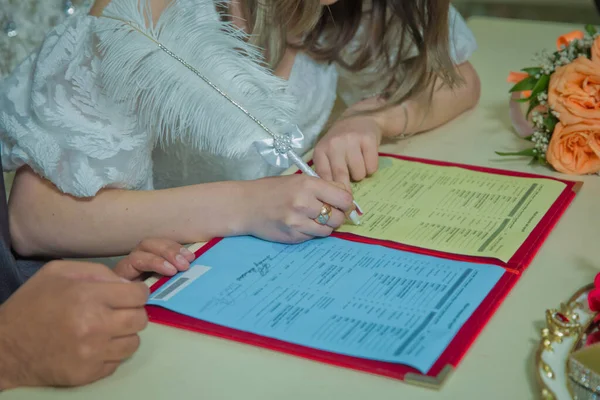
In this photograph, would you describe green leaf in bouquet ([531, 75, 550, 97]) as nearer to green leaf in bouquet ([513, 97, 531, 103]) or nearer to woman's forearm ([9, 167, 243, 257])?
green leaf in bouquet ([513, 97, 531, 103])

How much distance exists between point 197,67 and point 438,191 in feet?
1.34

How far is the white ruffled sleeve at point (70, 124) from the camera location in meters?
1.18

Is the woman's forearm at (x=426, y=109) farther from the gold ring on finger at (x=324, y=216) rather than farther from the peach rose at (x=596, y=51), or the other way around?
the gold ring on finger at (x=324, y=216)

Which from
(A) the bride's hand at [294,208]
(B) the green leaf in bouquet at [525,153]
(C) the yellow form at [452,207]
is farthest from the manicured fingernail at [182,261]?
(B) the green leaf in bouquet at [525,153]

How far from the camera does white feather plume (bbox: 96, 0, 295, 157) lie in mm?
1162

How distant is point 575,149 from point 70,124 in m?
0.78

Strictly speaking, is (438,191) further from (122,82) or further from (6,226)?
(6,226)

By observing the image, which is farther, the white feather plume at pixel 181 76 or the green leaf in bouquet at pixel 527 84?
the green leaf in bouquet at pixel 527 84

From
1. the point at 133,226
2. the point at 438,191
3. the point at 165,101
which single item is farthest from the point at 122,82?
the point at 438,191

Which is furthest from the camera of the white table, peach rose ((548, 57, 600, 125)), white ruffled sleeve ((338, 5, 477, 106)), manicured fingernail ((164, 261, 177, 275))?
white ruffled sleeve ((338, 5, 477, 106))

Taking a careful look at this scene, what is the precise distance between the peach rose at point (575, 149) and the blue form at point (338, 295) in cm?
37

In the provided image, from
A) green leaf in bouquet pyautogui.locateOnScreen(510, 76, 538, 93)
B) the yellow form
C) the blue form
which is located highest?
green leaf in bouquet pyautogui.locateOnScreen(510, 76, 538, 93)

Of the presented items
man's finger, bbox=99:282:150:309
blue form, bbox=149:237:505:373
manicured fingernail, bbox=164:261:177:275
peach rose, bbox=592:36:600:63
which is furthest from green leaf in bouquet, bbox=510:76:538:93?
man's finger, bbox=99:282:150:309

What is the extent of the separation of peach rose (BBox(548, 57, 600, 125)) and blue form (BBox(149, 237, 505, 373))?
397mm
